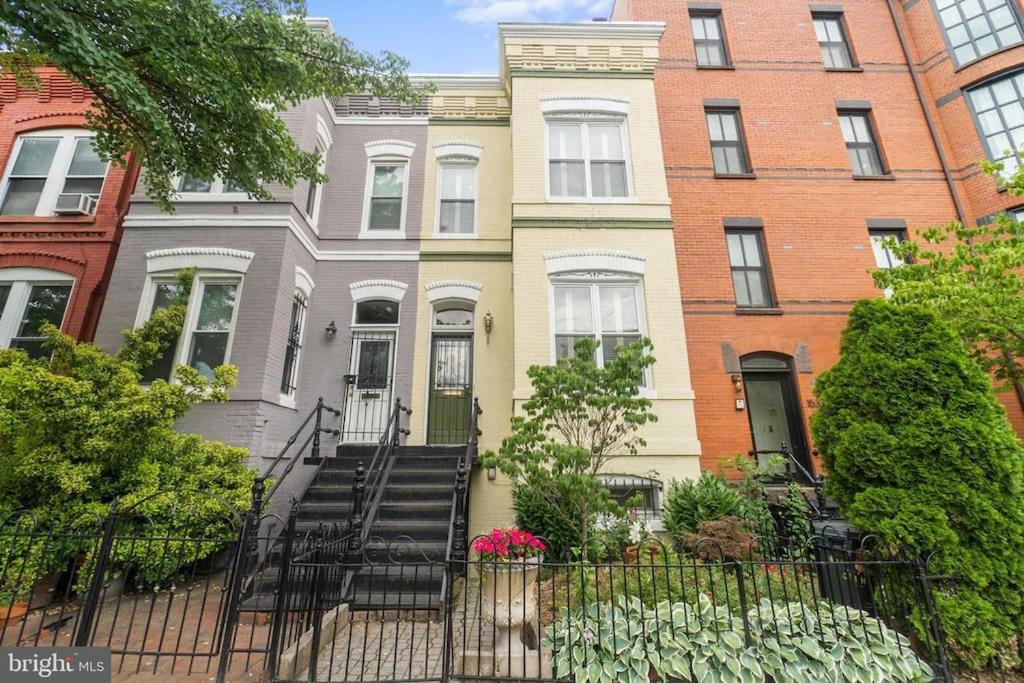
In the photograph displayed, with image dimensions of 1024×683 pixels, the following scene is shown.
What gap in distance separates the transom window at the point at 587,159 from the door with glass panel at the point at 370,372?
418 centimetres

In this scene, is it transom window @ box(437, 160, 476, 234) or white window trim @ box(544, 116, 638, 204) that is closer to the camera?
white window trim @ box(544, 116, 638, 204)

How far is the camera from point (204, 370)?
6.86 metres

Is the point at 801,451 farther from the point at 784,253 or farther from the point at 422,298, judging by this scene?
the point at 422,298

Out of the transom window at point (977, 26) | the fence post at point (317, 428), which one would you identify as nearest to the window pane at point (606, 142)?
the fence post at point (317, 428)

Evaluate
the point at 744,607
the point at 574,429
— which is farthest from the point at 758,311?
the point at 744,607

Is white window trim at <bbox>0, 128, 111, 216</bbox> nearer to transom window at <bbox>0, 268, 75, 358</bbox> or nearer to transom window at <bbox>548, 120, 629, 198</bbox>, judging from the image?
transom window at <bbox>0, 268, 75, 358</bbox>

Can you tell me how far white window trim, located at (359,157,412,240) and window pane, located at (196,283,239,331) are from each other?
2.68m

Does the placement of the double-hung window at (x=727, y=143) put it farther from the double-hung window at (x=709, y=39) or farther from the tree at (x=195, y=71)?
the tree at (x=195, y=71)

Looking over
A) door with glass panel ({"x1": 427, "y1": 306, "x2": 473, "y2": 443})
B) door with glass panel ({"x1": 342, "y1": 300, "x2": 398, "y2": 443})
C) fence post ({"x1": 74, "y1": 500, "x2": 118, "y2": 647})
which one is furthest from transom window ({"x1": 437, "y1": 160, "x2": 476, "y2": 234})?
fence post ({"x1": 74, "y1": 500, "x2": 118, "y2": 647})

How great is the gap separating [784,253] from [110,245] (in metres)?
13.5

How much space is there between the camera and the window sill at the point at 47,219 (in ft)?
26.7

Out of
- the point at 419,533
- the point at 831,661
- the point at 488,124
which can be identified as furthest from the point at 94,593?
the point at 488,124

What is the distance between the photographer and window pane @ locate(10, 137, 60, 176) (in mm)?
8625

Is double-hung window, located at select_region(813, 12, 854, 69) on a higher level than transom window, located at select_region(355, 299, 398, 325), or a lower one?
higher
